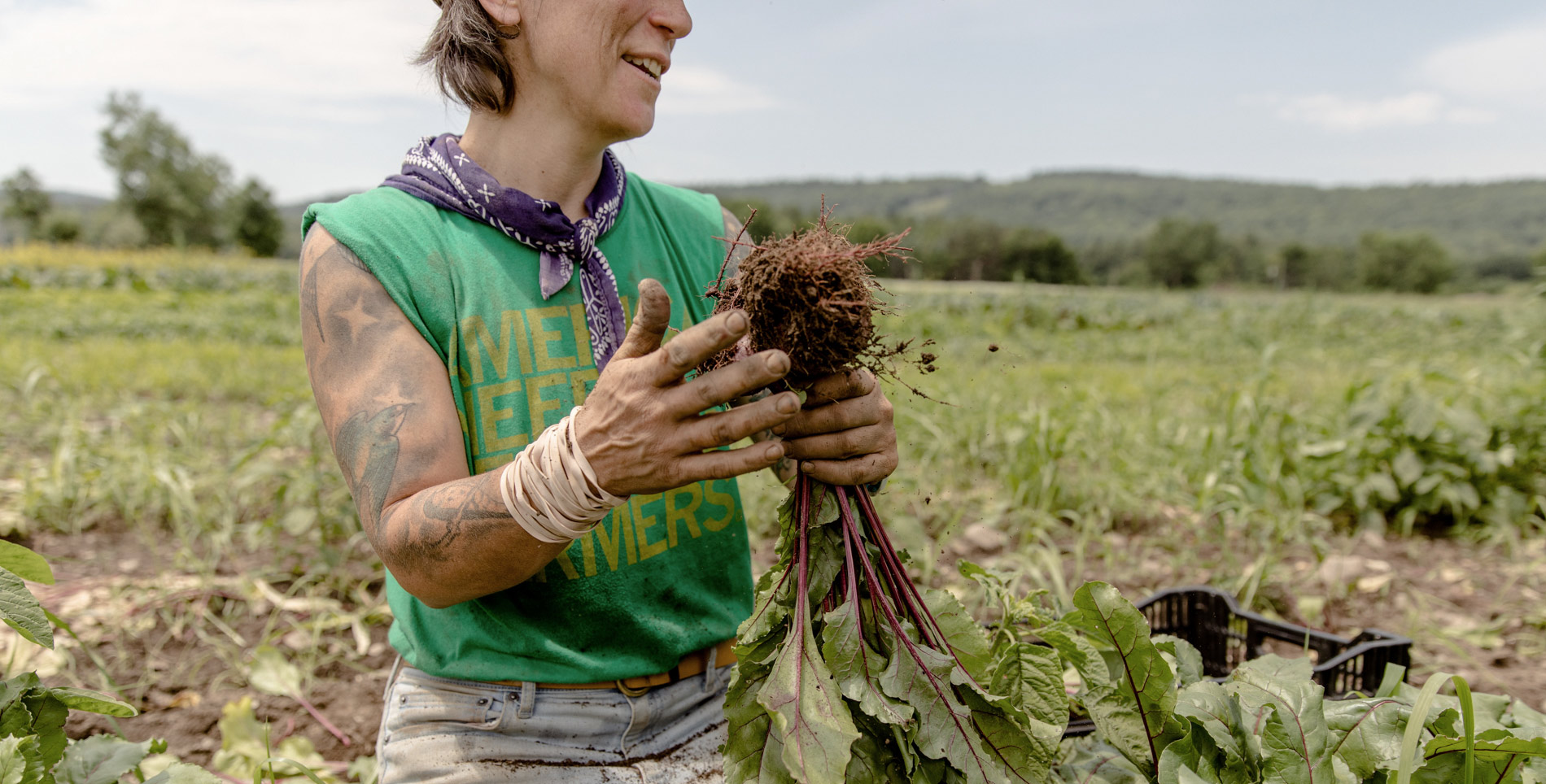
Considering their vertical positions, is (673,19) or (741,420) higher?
(673,19)

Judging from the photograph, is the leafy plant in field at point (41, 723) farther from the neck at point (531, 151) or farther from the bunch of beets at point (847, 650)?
the neck at point (531, 151)

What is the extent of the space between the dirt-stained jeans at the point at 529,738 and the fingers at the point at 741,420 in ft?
2.62

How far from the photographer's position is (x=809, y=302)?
113 cm

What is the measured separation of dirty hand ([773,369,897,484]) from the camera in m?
1.25

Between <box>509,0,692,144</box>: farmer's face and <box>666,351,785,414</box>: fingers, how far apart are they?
2.60ft

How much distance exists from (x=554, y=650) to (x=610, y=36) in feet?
4.01

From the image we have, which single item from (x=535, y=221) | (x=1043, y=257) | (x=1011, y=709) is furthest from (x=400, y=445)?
(x=1043, y=257)

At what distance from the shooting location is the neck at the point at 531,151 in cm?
170

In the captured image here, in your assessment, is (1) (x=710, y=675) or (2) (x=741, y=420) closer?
→ (2) (x=741, y=420)

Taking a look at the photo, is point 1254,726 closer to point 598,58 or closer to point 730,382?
point 730,382

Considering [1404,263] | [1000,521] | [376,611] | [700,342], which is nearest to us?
[700,342]

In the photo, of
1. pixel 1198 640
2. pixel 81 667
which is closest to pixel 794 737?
pixel 1198 640

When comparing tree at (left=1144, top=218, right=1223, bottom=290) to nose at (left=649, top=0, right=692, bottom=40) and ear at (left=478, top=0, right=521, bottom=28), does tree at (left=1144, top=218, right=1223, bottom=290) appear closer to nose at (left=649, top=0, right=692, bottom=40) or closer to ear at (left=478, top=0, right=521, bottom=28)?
nose at (left=649, top=0, right=692, bottom=40)

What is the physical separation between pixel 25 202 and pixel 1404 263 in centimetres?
10294
